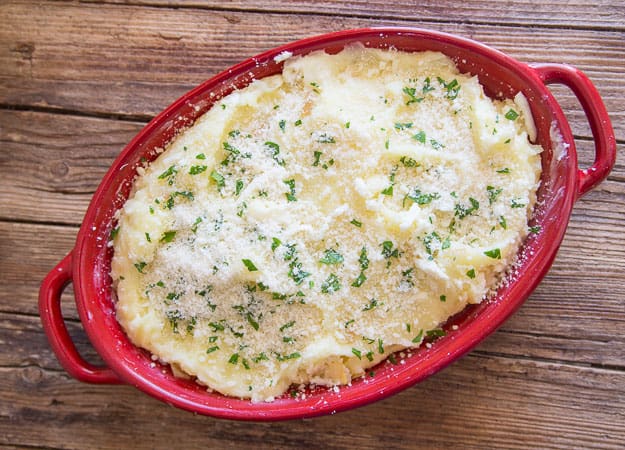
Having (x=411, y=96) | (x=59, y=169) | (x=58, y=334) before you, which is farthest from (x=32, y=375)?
(x=411, y=96)

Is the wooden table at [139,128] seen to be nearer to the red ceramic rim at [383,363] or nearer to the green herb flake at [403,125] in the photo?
the red ceramic rim at [383,363]

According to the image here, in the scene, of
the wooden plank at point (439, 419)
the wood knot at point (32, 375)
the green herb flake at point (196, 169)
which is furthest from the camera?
the wood knot at point (32, 375)

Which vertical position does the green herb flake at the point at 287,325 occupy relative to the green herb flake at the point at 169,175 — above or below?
below

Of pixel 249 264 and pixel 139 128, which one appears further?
pixel 139 128

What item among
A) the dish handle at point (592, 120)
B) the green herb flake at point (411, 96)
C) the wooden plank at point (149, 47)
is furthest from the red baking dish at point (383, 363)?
the wooden plank at point (149, 47)

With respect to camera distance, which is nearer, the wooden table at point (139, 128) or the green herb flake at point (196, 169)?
the green herb flake at point (196, 169)

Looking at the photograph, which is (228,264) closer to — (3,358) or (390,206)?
(390,206)

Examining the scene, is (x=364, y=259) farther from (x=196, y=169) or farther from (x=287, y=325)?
(x=196, y=169)

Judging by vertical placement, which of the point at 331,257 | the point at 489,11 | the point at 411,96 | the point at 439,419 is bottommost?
the point at 439,419
